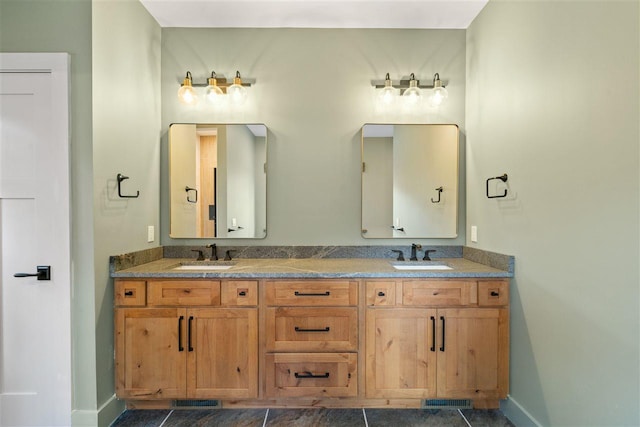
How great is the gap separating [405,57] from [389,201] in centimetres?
117

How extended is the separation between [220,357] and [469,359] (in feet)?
5.04

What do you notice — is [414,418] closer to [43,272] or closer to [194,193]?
[194,193]

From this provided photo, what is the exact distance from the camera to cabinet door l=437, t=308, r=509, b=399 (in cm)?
186

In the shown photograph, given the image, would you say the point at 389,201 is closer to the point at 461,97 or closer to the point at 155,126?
the point at 461,97

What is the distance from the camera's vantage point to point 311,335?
6.13 ft

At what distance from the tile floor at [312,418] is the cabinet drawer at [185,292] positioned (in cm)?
70

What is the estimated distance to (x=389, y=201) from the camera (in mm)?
2426

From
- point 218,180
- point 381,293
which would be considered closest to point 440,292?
point 381,293

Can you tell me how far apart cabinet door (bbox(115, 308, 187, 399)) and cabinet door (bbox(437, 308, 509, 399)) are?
5.25 feet

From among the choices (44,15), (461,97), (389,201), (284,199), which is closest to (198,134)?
(284,199)

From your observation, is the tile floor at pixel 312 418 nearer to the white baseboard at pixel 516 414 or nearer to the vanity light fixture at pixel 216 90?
the white baseboard at pixel 516 414

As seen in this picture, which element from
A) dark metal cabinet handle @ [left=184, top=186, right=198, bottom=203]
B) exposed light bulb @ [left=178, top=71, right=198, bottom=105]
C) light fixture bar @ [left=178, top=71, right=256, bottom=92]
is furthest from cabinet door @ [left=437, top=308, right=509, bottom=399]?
exposed light bulb @ [left=178, top=71, right=198, bottom=105]

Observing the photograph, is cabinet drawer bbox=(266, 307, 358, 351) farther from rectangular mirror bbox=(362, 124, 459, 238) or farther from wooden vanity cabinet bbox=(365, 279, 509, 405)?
rectangular mirror bbox=(362, 124, 459, 238)

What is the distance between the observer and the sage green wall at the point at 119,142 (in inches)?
68.7
